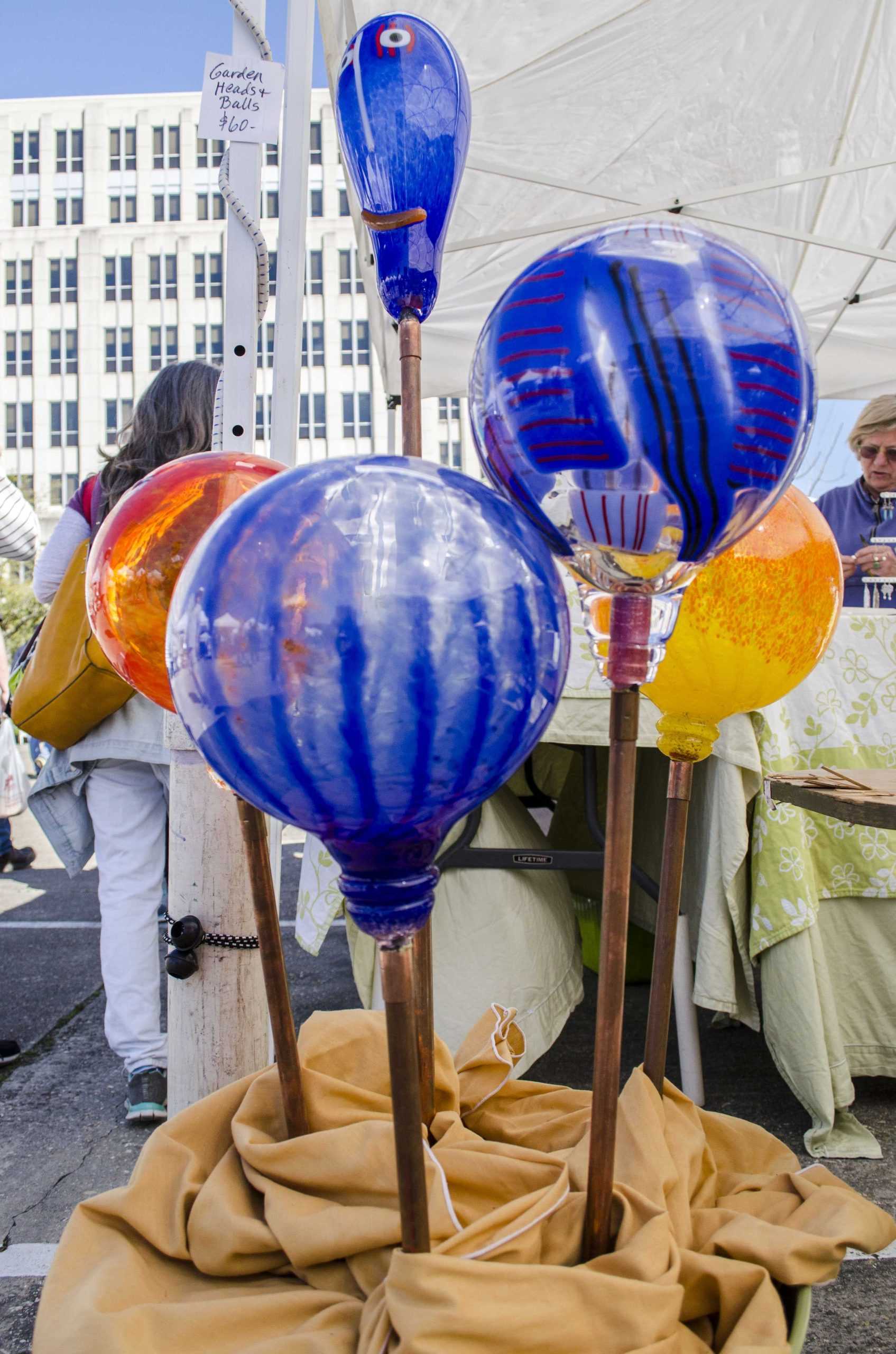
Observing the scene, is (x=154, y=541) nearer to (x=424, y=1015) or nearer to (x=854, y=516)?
(x=424, y=1015)

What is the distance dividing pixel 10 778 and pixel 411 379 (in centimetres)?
320

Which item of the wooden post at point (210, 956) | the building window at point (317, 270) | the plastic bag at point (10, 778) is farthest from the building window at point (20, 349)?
the wooden post at point (210, 956)

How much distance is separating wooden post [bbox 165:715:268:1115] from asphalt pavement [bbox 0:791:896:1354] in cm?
36

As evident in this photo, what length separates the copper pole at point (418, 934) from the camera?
925mm

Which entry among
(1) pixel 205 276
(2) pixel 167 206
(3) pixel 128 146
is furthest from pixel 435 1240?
(3) pixel 128 146

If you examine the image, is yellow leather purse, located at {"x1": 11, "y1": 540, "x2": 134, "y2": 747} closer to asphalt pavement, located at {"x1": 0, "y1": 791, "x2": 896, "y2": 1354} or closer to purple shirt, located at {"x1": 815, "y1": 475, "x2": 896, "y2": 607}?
asphalt pavement, located at {"x1": 0, "y1": 791, "x2": 896, "y2": 1354}

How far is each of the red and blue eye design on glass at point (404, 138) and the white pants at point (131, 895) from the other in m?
1.25

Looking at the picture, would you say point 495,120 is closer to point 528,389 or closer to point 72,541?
point 72,541

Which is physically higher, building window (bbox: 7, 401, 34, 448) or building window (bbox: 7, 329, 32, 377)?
building window (bbox: 7, 329, 32, 377)

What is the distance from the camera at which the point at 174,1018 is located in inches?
50.4

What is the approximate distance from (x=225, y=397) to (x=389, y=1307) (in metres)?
1.04

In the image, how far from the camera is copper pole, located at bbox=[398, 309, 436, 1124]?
0.92 metres

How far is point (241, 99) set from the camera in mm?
1273

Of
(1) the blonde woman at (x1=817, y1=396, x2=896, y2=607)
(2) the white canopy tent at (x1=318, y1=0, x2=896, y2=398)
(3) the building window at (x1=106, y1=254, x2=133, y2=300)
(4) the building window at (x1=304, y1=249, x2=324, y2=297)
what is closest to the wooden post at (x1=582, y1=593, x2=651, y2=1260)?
(1) the blonde woman at (x1=817, y1=396, x2=896, y2=607)
